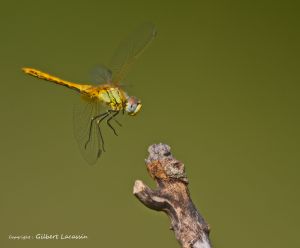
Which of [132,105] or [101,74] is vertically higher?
[101,74]

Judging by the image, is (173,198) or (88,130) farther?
(88,130)

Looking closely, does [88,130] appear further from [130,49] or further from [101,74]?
[130,49]

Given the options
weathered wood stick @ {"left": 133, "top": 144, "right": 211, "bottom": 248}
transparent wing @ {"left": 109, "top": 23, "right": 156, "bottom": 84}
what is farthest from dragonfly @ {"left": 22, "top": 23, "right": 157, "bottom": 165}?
weathered wood stick @ {"left": 133, "top": 144, "right": 211, "bottom": 248}

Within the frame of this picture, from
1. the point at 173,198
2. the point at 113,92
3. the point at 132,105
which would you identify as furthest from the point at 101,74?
the point at 173,198

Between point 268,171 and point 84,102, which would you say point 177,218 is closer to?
point 84,102

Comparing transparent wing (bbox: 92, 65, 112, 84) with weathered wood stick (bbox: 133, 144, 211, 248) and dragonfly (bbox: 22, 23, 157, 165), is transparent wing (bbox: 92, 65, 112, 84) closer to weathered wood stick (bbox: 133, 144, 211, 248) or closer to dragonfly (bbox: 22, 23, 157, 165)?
dragonfly (bbox: 22, 23, 157, 165)
